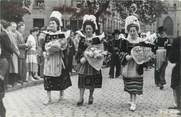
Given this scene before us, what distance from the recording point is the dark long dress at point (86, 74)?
39.1 ft

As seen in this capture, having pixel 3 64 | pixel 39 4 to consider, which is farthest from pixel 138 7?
pixel 3 64

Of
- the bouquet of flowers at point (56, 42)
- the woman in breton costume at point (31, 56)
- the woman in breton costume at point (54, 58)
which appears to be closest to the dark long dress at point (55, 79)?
the woman in breton costume at point (54, 58)

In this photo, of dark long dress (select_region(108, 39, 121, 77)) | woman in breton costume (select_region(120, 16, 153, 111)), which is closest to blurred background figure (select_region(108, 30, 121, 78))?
dark long dress (select_region(108, 39, 121, 77))

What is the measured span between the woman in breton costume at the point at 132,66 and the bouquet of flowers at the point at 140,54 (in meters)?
0.08

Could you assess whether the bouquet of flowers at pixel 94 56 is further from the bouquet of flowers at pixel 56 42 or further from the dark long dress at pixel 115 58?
the dark long dress at pixel 115 58

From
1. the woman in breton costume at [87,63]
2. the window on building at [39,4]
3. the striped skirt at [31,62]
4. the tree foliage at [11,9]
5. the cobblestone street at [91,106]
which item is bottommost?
the cobblestone street at [91,106]

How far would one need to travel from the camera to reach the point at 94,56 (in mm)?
11820

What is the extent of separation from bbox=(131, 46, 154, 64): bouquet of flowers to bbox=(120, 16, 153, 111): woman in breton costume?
8 cm

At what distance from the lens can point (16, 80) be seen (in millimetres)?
15383

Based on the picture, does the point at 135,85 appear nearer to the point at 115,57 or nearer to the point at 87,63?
the point at 87,63

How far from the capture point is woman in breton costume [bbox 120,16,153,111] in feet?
37.7

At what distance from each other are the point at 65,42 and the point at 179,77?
102 inches

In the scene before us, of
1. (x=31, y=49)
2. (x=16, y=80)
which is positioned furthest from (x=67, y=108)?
(x=31, y=49)

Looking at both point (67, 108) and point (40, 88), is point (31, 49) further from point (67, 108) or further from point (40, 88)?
point (67, 108)
